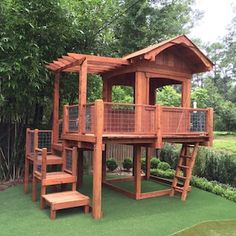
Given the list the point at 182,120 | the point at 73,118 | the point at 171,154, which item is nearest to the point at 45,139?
the point at 73,118

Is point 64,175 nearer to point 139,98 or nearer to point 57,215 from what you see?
point 57,215

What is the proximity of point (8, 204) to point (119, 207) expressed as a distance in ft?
8.54

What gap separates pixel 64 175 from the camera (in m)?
7.04

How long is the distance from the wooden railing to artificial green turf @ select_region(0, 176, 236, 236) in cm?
174

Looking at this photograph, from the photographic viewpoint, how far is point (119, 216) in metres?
6.33

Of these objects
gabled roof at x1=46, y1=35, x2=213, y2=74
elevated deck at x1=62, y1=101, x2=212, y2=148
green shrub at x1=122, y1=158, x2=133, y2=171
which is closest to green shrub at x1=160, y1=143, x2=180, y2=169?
green shrub at x1=122, y1=158, x2=133, y2=171

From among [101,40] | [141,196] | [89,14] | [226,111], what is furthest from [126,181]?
[226,111]

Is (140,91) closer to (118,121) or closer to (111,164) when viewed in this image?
(118,121)

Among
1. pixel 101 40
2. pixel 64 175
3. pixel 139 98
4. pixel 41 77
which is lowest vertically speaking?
pixel 64 175

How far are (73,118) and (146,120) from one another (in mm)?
1830

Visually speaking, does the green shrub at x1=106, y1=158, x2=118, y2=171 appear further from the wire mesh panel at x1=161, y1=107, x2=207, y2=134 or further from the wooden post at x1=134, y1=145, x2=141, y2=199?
the wire mesh panel at x1=161, y1=107, x2=207, y2=134

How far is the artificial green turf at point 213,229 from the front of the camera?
5520 mm

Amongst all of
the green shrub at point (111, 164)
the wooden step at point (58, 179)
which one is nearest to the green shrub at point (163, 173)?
the green shrub at point (111, 164)

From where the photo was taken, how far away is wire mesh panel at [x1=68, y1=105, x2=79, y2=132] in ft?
24.3
